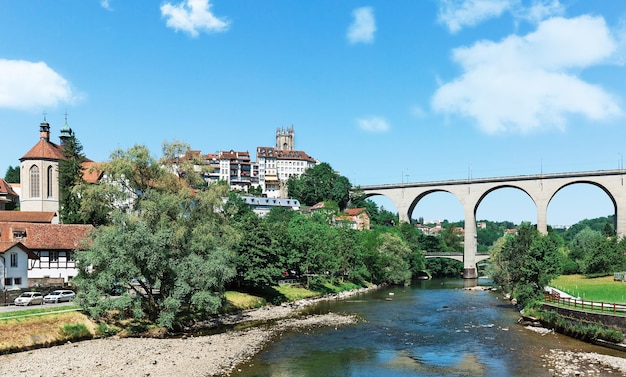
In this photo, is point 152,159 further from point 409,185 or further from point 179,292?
point 409,185

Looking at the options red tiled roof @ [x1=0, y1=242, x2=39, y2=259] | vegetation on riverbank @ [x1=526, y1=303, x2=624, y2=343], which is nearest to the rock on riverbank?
vegetation on riverbank @ [x1=526, y1=303, x2=624, y2=343]

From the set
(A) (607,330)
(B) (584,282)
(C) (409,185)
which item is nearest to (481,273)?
(C) (409,185)

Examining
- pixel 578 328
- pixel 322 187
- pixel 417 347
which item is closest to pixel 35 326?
pixel 417 347

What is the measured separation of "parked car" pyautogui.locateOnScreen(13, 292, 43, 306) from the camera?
43.5 m

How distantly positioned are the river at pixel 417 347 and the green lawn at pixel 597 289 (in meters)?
6.77

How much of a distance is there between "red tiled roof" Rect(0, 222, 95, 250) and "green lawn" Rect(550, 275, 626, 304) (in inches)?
1892

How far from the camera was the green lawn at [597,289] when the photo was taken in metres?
48.0

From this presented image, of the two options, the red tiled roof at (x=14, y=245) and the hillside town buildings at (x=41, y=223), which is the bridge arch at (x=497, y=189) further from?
the red tiled roof at (x=14, y=245)

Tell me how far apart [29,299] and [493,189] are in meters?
97.5

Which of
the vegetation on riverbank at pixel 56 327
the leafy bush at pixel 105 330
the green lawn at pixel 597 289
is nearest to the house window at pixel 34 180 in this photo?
the vegetation on riverbank at pixel 56 327

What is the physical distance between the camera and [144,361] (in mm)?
32219

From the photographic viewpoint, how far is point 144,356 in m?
33.5

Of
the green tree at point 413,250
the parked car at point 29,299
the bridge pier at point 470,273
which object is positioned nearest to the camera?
the parked car at point 29,299

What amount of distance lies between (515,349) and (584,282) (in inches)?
1341
